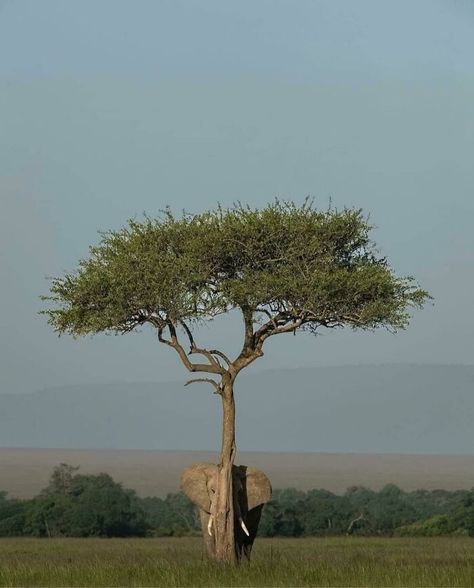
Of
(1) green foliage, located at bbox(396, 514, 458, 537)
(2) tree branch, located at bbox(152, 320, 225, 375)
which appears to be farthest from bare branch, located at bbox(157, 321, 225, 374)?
(1) green foliage, located at bbox(396, 514, 458, 537)

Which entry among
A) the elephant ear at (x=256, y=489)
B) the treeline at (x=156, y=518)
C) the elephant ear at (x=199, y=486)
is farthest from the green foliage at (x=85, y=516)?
the elephant ear at (x=256, y=489)

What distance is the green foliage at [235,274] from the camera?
116ft

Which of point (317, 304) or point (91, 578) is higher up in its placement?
point (317, 304)

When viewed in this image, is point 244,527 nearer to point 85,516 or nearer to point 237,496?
point 237,496

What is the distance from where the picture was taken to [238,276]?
3656 centimetres

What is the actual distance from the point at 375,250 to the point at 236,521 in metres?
9.69

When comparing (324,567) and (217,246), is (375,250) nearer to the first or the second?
(217,246)

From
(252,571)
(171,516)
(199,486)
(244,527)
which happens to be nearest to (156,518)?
(171,516)

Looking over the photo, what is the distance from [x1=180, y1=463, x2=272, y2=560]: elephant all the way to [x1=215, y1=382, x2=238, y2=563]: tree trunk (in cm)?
40

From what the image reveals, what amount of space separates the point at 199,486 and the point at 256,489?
1.77 m

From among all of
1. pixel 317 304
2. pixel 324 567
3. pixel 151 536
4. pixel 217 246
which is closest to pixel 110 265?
pixel 217 246

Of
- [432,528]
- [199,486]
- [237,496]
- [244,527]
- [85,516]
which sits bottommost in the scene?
[244,527]

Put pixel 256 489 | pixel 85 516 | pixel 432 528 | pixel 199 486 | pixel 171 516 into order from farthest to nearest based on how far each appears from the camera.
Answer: pixel 171 516 → pixel 85 516 → pixel 432 528 → pixel 256 489 → pixel 199 486

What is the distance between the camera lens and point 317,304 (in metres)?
35.6
